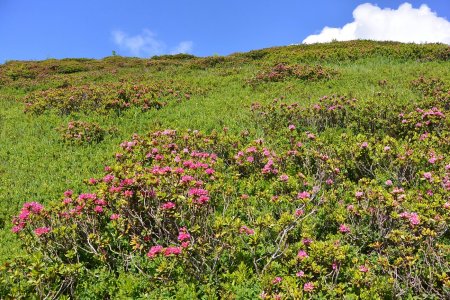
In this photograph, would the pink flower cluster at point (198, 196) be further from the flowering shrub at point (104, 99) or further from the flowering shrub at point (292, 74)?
the flowering shrub at point (292, 74)

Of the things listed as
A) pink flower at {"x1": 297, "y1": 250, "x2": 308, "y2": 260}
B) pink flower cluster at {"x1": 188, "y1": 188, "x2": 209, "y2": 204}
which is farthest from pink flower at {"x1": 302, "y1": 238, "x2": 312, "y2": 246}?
pink flower cluster at {"x1": 188, "y1": 188, "x2": 209, "y2": 204}

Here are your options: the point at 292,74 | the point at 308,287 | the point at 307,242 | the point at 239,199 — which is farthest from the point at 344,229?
the point at 292,74

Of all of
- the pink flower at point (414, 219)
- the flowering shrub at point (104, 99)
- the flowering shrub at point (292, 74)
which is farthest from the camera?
the flowering shrub at point (292, 74)

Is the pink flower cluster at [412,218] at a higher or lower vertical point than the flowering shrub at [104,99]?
lower

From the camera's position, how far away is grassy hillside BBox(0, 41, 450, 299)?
503 cm

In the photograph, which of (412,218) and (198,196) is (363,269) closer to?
(412,218)

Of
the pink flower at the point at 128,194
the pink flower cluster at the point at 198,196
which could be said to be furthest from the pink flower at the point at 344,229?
the pink flower at the point at 128,194

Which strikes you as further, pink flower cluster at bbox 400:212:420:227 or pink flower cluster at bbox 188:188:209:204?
pink flower cluster at bbox 188:188:209:204

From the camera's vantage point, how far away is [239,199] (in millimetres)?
6996

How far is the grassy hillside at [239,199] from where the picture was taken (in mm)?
5027

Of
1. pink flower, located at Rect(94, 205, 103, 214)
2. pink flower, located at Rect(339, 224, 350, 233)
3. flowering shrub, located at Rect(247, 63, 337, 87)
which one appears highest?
flowering shrub, located at Rect(247, 63, 337, 87)

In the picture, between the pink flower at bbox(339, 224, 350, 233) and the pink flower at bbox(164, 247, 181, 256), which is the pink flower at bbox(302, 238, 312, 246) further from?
the pink flower at bbox(164, 247, 181, 256)

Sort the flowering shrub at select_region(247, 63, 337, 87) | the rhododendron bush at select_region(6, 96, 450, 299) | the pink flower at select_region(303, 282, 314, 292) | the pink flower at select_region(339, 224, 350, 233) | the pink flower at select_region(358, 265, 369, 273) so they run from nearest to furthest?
the pink flower at select_region(303, 282, 314, 292) → the pink flower at select_region(358, 265, 369, 273) → the rhododendron bush at select_region(6, 96, 450, 299) → the pink flower at select_region(339, 224, 350, 233) → the flowering shrub at select_region(247, 63, 337, 87)

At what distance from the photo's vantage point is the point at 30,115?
52.6ft
